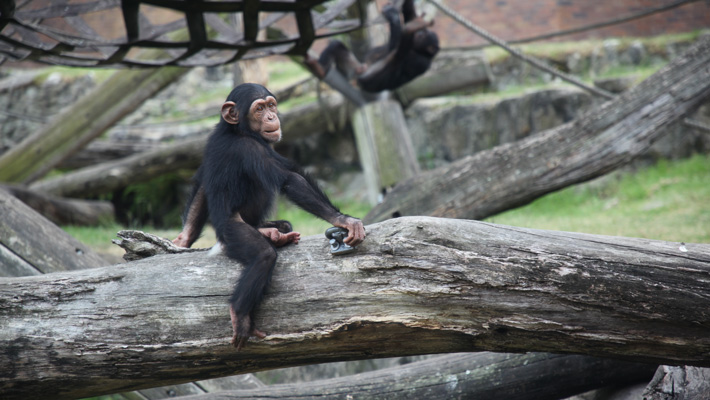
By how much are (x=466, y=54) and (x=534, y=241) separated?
9.00 meters

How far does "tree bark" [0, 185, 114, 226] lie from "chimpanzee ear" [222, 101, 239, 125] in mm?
4753

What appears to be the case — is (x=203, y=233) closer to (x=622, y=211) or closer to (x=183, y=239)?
(x=183, y=239)

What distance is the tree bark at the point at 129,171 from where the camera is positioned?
27.4 feet

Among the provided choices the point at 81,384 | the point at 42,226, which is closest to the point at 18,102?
the point at 42,226

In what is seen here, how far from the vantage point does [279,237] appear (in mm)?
2684

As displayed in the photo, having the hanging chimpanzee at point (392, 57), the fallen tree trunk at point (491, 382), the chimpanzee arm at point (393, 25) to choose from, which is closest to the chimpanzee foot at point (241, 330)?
the fallen tree trunk at point (491, 382)

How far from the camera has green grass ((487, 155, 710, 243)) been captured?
6.28 m

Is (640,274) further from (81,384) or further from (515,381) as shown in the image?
(81,384)

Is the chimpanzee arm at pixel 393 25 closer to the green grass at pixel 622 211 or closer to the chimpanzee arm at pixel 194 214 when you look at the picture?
the green grass at pixel 622 211

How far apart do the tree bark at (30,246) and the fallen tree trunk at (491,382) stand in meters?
1.24

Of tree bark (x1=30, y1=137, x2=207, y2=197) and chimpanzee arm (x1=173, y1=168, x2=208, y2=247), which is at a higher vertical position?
tree bark (x1=30, y1=137, x2=207, y2=197)

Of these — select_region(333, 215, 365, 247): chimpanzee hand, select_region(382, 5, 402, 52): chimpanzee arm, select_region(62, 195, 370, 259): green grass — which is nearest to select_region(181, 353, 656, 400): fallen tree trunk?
select_region(333, 215, 365, 247): chimpanzee hand

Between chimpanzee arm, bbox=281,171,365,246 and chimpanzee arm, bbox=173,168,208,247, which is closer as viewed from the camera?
chimpanzee arm, bbox=281,171,365,246

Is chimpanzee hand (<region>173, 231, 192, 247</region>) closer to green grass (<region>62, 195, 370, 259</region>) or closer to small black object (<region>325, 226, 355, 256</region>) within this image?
small black object (<region>325, 226, 355, 256</region>)
